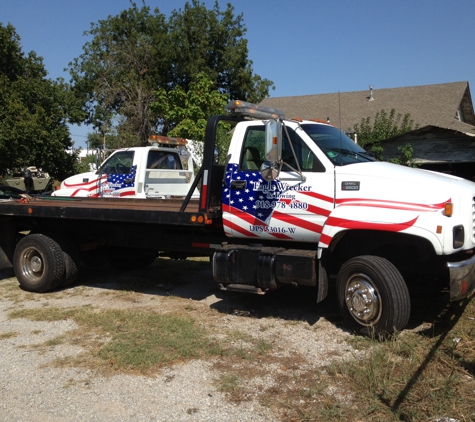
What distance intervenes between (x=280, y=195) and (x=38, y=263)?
168 inches

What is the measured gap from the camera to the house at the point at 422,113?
1509cm

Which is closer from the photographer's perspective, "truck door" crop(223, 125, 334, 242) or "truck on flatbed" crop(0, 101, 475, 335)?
"truck on flatbed" crop(0, 101, 475, 335)

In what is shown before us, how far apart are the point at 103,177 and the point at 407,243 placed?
26.4 feet

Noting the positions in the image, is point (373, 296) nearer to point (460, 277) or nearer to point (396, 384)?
point (460, 277)

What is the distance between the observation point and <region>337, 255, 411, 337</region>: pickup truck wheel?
17.2 ft

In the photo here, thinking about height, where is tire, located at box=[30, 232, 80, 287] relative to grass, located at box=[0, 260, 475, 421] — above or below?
above

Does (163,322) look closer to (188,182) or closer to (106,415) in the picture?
(106,415)

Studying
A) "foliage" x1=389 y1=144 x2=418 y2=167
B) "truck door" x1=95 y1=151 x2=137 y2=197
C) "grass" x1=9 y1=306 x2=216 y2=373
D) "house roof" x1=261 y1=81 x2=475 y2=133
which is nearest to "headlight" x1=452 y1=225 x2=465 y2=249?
"grass" x1=9 y1=306 x2=216 y2=373

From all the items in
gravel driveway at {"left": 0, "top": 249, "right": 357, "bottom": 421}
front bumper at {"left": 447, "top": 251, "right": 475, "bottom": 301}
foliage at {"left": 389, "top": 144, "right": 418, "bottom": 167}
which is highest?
foliage at {"left": 389, "top": 144, "right": 418, "bottom": 167}

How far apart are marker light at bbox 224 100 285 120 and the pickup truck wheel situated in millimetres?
1987

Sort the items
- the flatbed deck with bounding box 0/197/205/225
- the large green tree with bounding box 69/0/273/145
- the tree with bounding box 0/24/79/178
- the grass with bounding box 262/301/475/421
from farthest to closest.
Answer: the large green tree with bounding box 69/0/273/145
the tree with bounding box 0/24/79/178
the flatbed deck with bounding box 0/197/205/225
the grass with bounding box 262/301/475/421

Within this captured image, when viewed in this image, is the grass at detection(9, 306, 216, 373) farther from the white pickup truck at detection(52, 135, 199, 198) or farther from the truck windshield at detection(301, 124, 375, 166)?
the white pickup truck at detection(52, 135, 199, 198)

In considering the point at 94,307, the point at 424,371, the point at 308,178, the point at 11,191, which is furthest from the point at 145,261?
the point at 11,191

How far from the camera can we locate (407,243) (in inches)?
220
